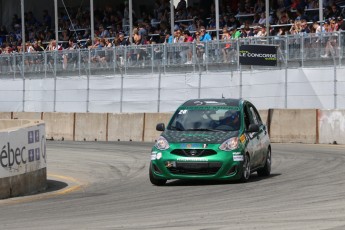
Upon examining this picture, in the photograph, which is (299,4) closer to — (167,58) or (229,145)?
(167,58)

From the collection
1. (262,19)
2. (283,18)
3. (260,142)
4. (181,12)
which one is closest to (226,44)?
(262,19)

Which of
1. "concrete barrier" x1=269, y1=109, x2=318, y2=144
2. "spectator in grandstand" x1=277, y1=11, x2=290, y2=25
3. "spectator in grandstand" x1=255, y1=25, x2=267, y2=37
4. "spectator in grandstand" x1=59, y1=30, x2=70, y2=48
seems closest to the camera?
"concrete barrier" x1=269, y1=109, x2=318, y2=144

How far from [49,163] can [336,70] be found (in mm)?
10160

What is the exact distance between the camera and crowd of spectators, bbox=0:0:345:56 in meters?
33.8

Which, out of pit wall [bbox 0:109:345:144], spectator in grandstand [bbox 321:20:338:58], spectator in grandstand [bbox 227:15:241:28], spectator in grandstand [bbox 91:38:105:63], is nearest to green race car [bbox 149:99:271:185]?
pit wall [bbox 0:109:345:144]

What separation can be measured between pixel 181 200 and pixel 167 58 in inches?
828

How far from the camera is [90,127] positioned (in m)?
34.8

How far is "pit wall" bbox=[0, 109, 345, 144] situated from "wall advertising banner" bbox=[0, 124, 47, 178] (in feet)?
42.5

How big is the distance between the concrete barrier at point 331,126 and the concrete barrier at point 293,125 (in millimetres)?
193

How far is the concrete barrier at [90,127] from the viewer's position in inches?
1355

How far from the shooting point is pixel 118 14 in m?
44.4

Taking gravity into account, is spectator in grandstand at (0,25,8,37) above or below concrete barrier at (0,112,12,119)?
above

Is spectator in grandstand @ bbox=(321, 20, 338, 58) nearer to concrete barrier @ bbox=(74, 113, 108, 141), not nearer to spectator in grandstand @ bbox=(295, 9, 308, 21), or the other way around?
spectator in grandstand @ bbox=(295, 9, 308, 21)

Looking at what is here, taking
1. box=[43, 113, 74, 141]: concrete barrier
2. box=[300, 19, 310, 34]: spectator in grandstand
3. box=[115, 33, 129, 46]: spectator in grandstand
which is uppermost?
box=[300, 19, 310, 34]: spectator in grandstand
